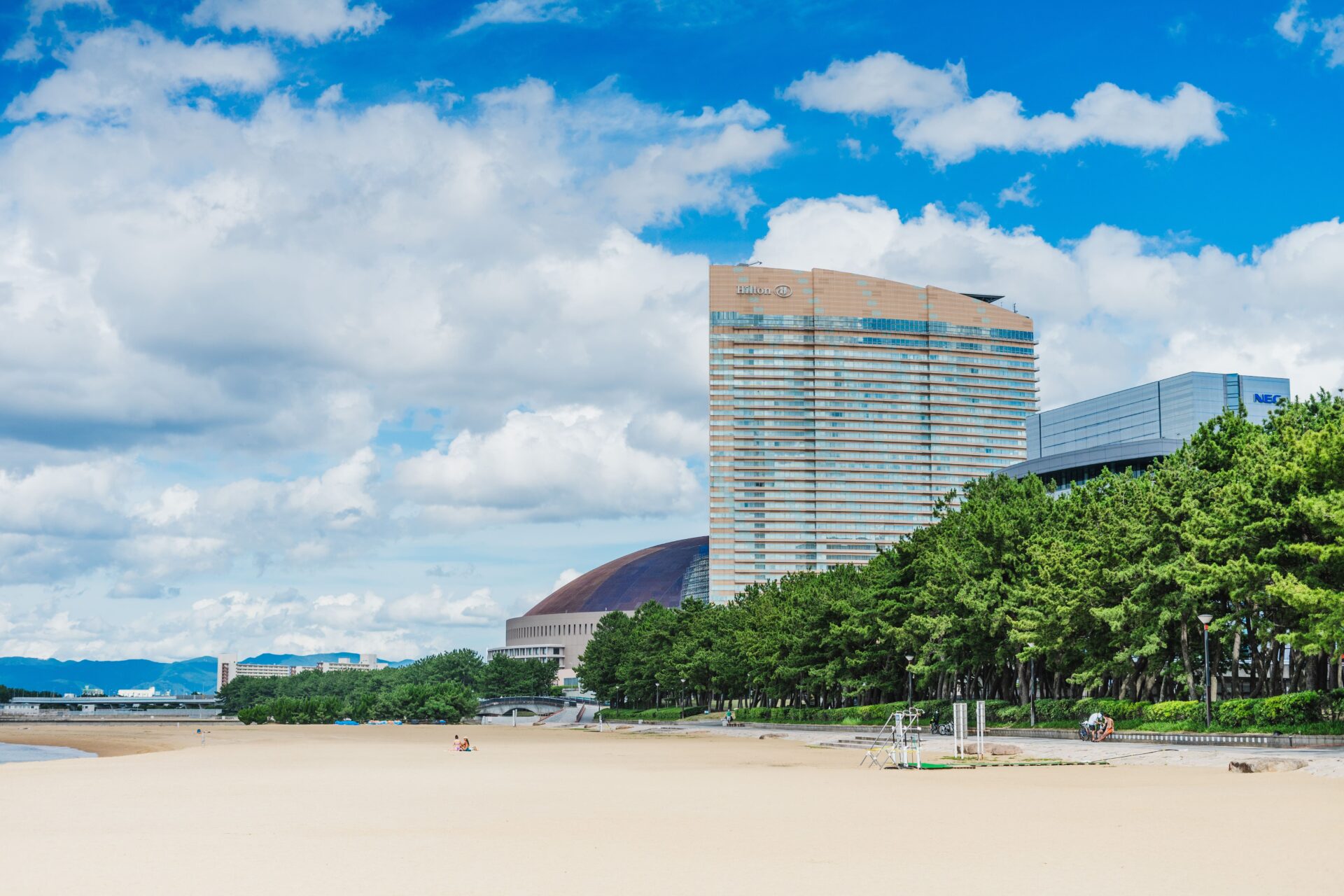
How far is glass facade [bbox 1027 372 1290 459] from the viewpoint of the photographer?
6373 inches

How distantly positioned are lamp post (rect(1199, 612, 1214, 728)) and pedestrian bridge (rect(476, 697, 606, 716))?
449 feet

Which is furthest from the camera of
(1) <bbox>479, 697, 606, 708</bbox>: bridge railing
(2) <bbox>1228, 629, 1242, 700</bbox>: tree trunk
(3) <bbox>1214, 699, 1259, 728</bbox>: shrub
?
(1) <bbox>479, 697, 606, 708</bbox>: bridge railing

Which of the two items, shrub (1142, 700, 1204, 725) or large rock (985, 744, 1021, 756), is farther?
shrub (1142, 700, 1204, 725)

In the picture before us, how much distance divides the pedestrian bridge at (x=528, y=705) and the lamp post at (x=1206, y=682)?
449ft

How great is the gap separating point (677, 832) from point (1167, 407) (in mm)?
165278

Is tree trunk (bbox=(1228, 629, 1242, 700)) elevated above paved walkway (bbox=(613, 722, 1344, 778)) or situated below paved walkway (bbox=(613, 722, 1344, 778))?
above

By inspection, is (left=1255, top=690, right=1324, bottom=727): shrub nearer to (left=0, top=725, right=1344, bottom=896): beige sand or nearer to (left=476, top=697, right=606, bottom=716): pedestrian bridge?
(left=0, top=725, right=1344, bottom=896): beige sand

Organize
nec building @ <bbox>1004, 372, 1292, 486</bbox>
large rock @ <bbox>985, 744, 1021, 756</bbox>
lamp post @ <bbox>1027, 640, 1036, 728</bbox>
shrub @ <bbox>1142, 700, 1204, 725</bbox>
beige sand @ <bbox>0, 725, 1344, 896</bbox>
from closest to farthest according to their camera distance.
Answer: beige sand @ <bbox>0, 725, 1344, 896</bbox> → large rock @ <bbox>985, 744, 1021, 756</bbox> → shrub @ <bbox>1142, 700, 1204, 725</bbox> → lamp post @ <bbox>1027, 640, 1036, 728</bbox> → nec building @ <bbox>1004, 372, 1292, 486</bbox>

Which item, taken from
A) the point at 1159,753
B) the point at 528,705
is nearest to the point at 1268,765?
the point at 1159,753

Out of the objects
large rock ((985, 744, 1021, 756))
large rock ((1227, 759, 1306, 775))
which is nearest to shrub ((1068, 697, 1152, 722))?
large rock ((985, 744, 1021, 756))

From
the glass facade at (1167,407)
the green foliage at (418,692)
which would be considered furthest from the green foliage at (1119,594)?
→ the glass facade at (1167,407)

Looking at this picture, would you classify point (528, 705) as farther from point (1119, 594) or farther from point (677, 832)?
point (677, 832)

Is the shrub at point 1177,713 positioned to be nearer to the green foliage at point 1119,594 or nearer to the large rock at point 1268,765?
the green foliage at point 1119,594

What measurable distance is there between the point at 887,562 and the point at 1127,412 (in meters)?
117
